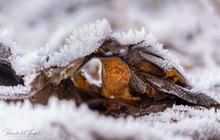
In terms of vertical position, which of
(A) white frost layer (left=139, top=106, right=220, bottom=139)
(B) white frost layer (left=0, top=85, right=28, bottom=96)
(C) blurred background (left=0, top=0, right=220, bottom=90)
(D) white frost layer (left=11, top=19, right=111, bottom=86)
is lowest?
(A) white frost layer (left=139, top=106, right=220, bottom=139)

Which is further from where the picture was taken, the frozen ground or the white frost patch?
the white frost patch

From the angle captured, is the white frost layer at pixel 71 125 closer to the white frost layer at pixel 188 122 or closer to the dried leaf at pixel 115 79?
the white frost layer at pixel 188 122

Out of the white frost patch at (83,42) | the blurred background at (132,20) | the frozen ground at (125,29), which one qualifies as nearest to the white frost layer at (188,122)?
the frozen ground at (125,29)

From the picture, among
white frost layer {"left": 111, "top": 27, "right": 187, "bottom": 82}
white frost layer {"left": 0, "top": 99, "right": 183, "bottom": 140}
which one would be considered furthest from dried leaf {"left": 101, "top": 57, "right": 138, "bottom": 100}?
white frost layer {"left": 0, "top": 99, "right": 183, "bottom": 140}

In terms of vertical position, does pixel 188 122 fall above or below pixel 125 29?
below

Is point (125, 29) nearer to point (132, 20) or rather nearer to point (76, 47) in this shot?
point (132, 20)

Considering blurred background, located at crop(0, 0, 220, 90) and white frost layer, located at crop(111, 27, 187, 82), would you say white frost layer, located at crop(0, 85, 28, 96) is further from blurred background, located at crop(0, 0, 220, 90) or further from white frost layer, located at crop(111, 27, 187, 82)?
blurred background, located at crop(0, 0, 220, 90)

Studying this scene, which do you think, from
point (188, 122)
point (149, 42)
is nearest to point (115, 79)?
point (149, 42)
